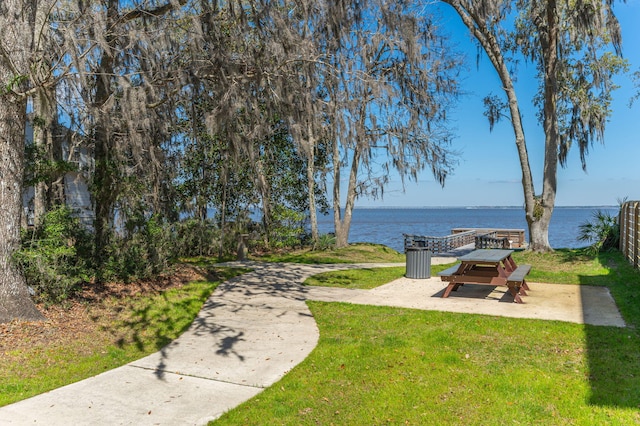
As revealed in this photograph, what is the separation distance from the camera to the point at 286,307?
6891 millimetres

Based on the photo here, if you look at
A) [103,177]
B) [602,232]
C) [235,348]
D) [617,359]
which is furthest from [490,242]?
[235,348]

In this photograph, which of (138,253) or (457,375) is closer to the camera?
(457,375)

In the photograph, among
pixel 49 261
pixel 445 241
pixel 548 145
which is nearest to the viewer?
pixel 49 261

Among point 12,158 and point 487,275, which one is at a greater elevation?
point 12,158

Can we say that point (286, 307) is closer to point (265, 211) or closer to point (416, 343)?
point (416, 343)

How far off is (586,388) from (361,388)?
183 centimetres

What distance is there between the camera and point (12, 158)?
5387mm

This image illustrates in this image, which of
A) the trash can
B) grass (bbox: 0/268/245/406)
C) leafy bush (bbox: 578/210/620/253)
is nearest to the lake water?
leafy bush (bbox: 578/210/620/253)

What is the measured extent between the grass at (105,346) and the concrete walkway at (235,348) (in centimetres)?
21

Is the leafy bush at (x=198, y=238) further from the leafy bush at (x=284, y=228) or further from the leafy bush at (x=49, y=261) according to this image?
the leafy bush at (x=49, y=261)

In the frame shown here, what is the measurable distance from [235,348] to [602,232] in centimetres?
1240

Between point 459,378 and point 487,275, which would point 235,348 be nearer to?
point 459,378

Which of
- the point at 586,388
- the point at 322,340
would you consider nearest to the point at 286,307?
the point at 322,340

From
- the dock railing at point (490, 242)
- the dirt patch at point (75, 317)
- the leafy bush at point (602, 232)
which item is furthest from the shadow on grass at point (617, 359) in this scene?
the dock railing at point (490, 242)
